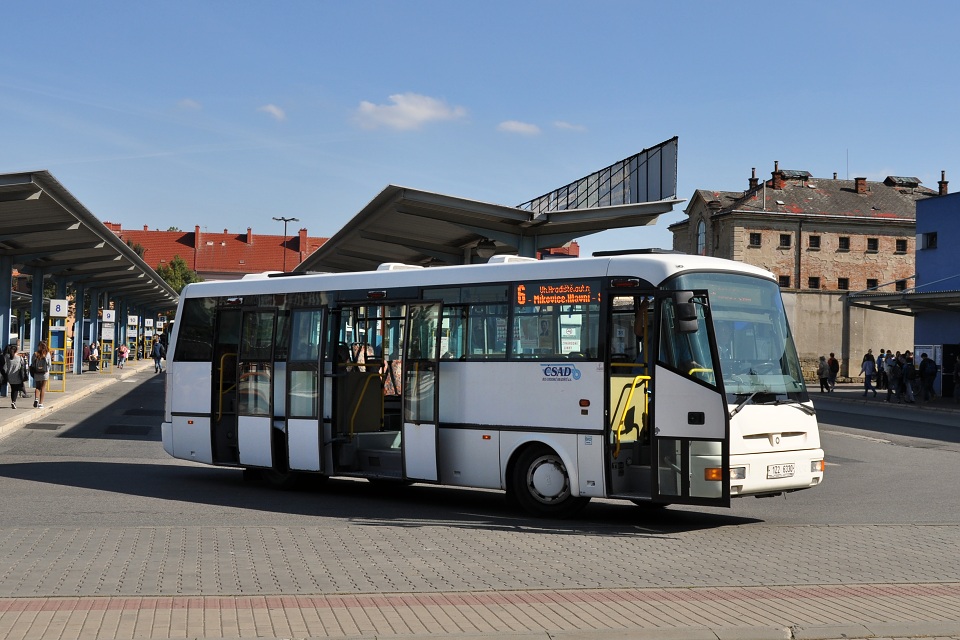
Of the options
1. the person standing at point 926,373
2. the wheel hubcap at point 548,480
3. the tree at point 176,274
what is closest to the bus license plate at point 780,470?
the wheel hubcap at point 548,480

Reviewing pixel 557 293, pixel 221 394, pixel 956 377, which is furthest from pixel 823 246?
pixel 557 293

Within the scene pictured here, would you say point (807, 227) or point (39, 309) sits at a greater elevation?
point (807, 227)

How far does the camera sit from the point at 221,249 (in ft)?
484

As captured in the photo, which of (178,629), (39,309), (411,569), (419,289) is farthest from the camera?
(39,309)

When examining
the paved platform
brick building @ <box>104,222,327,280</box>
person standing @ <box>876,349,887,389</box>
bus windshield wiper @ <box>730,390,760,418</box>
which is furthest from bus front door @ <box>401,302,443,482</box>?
brick building @ <box>104,222,327,280</box>

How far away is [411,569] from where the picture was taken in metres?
9.28

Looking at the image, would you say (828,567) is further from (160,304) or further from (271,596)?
(160,304)

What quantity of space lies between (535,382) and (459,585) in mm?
4535

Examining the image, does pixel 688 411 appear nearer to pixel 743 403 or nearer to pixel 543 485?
pixel 743 403

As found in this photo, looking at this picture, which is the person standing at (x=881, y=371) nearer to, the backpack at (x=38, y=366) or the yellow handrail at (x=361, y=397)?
the backpack at (x=38, y=366)

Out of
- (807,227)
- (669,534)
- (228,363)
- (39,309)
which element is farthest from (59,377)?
(807,227)

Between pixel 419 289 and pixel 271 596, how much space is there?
6543 mm

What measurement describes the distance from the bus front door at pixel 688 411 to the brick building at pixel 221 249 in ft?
438

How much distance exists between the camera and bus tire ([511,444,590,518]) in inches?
499
